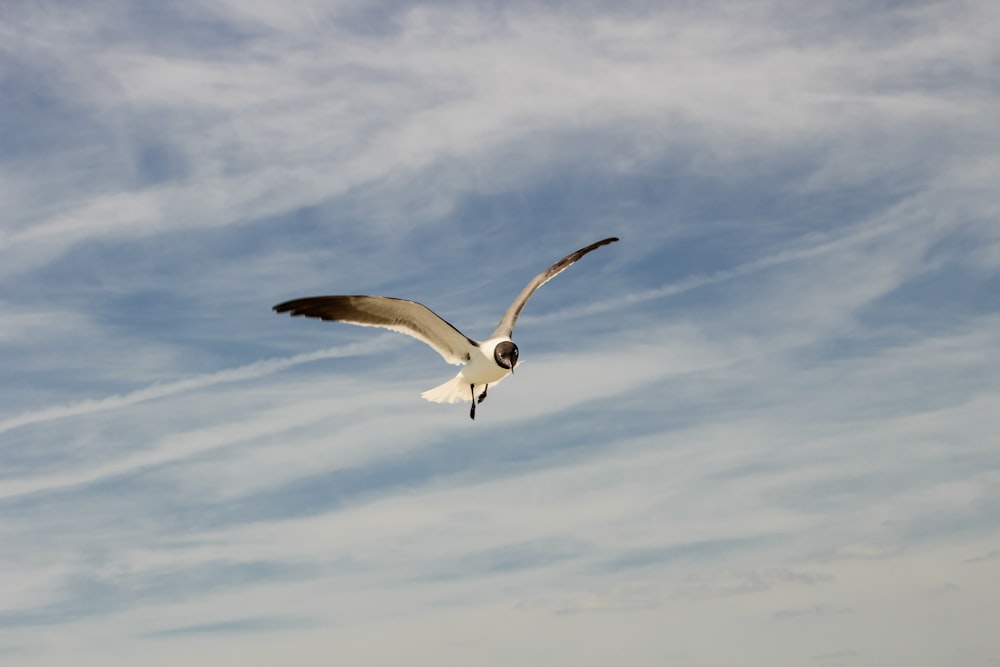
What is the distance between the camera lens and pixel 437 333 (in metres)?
37.7

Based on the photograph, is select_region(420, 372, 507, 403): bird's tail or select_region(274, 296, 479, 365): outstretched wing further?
select_region(420, 372, 507, 403): bird's tail

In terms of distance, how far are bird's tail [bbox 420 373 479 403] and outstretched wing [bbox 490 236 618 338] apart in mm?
2351

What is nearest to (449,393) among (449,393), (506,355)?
(449,393)

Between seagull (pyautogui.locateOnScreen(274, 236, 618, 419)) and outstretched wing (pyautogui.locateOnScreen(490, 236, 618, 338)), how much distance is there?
9cm

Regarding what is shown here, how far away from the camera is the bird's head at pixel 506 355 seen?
1449 inches

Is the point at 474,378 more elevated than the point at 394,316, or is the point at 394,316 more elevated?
the point at 394,316

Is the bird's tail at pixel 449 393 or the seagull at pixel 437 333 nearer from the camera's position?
the seagull at pixel 437 333

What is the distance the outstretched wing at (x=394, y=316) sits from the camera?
115 ft

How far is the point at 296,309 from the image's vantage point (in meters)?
34.8

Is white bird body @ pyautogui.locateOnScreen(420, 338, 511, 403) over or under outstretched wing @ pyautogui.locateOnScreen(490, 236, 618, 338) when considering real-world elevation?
under

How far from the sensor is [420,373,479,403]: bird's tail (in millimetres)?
38819

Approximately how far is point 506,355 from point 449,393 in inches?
131

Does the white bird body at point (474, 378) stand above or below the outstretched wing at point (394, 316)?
below

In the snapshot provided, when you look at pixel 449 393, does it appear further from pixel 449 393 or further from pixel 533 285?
pixel 533 285
